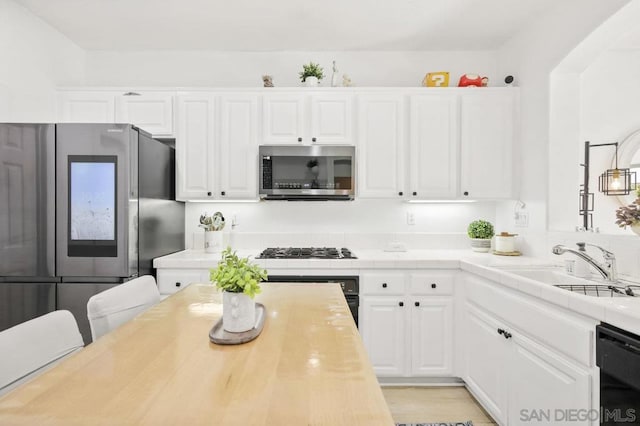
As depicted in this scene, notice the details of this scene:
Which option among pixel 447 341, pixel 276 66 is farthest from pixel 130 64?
pixel 447 341

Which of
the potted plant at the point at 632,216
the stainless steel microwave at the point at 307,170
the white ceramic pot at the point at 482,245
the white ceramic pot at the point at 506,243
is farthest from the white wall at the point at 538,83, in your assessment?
the stainless steel microwave at the point at 307,170

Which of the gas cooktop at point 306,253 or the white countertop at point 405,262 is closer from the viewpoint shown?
the white countertop at point 405,262

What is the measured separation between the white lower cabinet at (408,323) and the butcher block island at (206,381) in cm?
132

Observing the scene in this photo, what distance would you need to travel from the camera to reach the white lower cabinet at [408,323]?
2.49 m

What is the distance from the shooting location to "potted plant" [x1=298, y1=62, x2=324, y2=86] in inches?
111

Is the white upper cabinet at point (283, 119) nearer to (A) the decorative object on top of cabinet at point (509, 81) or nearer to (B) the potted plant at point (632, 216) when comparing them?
(A) the decorative object on top of cabinet at point (509, 81)

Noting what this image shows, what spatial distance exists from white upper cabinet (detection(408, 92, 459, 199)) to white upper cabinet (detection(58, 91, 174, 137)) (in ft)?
6.69

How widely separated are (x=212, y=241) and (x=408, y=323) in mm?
1739

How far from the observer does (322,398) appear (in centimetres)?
76

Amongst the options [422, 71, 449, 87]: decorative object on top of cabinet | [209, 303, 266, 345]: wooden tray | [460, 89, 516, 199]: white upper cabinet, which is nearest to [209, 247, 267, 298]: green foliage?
[209, 303, 266, 345]: wooden tray

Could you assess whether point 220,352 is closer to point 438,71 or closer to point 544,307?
point 544,307

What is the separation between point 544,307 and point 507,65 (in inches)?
91.4

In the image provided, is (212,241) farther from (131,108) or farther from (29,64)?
(29,64)

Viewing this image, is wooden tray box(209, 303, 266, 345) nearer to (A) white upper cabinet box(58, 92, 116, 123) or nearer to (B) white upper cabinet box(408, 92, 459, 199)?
(B) white upper cabinet box(408, 92, 459, 199)
